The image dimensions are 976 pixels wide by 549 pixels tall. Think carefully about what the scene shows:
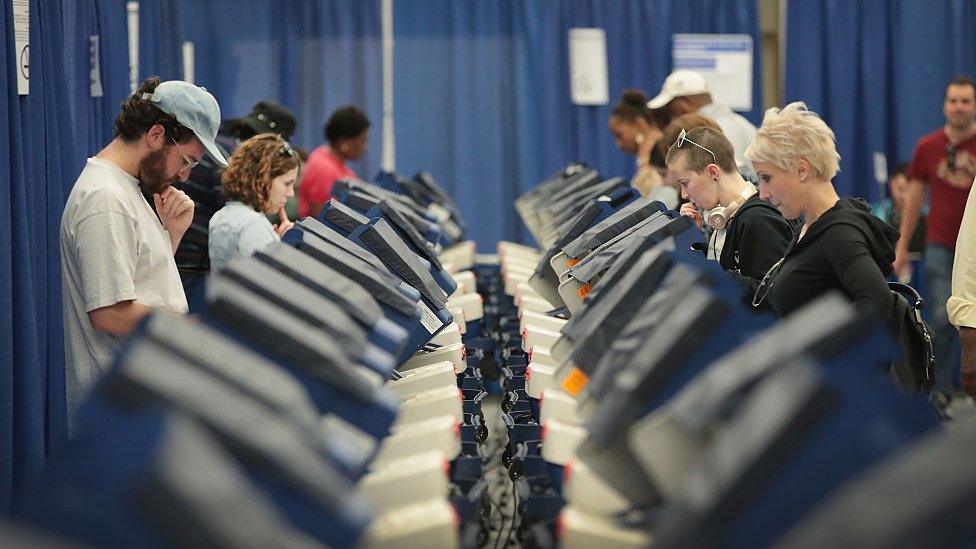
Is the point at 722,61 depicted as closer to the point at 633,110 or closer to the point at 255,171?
the point at 633,110

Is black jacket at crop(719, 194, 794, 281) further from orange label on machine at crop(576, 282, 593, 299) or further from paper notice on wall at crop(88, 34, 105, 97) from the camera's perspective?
paper notice on wall at crop(88, 34, 105, 97)

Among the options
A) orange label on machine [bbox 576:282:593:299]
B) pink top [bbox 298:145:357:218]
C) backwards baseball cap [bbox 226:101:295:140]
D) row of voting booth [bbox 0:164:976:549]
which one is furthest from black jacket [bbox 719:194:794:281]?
pink top [bbox 298:145:357:218]

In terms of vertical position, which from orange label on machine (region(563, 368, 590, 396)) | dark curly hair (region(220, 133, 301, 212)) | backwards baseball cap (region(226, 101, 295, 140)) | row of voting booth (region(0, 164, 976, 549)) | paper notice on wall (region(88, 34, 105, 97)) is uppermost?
paper notice on wall (region(88, 34, 105, 97))

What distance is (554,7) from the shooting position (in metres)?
7.87

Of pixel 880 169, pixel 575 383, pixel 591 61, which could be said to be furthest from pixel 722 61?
pixel 575 383

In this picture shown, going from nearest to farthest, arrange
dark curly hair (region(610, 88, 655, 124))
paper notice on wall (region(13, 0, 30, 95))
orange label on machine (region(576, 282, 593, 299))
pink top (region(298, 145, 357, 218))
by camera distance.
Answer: orange label on machine (region(576, 282, 593, 299))
paper notice on wall (region(13, 0, 30, 95))
dark curly hair (region(610, 88, 655, 124))
pink top (region(298, 145, 357, 218))

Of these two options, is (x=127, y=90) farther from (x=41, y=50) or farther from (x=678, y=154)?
(x=678, y=154)

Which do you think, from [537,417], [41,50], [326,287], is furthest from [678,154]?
[41,50]

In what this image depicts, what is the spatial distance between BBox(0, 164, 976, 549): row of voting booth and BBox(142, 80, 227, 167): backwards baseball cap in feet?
1.65

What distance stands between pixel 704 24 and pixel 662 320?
6.54 m

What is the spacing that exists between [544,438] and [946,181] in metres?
4.08

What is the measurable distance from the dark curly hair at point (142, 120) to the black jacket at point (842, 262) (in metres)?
1.45

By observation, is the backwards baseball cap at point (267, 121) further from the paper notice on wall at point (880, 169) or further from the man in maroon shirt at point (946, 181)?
the paper notice on wall at point (880, 169)

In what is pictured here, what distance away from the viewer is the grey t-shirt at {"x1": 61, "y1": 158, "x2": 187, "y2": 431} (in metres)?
2.59
